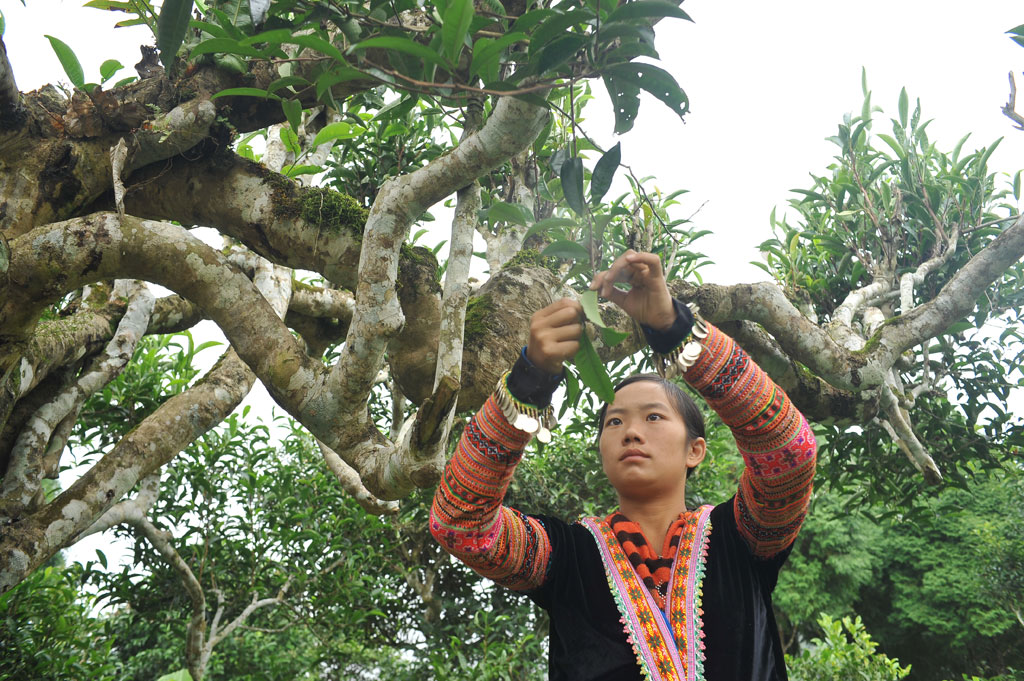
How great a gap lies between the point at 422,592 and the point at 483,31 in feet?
14.9

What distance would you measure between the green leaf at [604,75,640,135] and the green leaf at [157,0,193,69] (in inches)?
29.4

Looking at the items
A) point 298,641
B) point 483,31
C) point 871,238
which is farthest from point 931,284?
point 298,641

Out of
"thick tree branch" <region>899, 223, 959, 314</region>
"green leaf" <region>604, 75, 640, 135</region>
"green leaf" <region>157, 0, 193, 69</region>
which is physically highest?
"thick tree branch" <region>899, 223, 959, 314</region>

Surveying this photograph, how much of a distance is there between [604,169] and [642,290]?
0.80 ft

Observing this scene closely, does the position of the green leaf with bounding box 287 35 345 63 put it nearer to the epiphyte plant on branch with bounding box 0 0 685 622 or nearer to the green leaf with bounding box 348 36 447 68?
the epiphyte plant on branch with bounding box 0 0 685 622

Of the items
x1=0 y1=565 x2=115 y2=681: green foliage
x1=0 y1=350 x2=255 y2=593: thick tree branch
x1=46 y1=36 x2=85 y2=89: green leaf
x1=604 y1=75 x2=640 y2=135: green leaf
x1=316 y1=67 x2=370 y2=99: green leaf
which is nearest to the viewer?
x1=604 y1=75 x2=640 y2=135: green leaf

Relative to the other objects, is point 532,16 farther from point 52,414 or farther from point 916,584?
point 916,584

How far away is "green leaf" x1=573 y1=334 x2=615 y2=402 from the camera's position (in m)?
1.01

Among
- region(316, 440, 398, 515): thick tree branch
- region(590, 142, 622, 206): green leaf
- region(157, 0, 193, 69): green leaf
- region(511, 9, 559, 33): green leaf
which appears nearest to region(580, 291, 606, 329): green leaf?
region(590, 142, 622, 206): green leaf

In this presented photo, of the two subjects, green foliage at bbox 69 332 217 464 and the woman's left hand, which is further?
green foliage at bbox 69 332 217 464

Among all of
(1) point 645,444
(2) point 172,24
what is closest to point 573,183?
(1) point 645,444

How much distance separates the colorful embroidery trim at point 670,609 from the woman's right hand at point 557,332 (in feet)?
1.47

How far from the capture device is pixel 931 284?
3904mm

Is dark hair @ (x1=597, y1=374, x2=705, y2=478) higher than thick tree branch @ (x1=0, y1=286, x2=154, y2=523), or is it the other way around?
thick tree branch @ (x1=0, y1=286, x2=154, y2=523)
